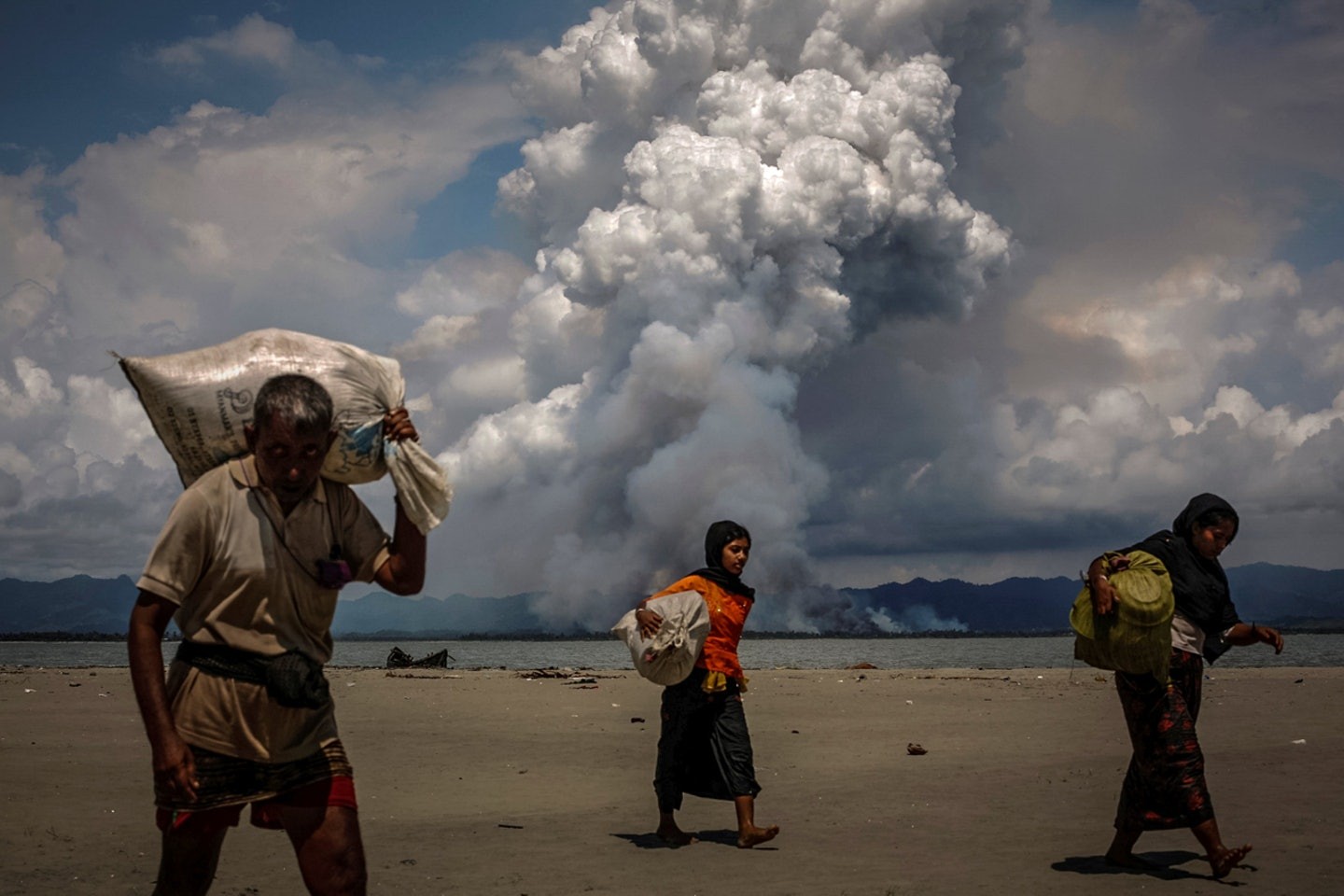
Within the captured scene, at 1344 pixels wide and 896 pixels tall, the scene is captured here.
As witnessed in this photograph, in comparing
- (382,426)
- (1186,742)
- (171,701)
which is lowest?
(1186,742)

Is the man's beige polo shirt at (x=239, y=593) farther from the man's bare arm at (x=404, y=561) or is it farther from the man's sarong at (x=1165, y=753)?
the man's sarong at (x=1165, y=753)

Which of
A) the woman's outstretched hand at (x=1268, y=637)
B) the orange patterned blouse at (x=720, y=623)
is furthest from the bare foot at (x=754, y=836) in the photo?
the woman's outstretched hand at (x=1268, y=637)

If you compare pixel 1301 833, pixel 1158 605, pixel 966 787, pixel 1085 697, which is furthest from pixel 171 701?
pixel 1085 697

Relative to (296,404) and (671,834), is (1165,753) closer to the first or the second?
(671,834)

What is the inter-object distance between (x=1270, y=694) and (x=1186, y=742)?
13993mm

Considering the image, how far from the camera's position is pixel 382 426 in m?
3.96

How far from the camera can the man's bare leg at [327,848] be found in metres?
3.64

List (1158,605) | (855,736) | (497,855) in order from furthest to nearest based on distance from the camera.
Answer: (855,736) → (497,855) → (1158,605)

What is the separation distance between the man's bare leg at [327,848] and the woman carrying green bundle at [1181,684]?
157 inches

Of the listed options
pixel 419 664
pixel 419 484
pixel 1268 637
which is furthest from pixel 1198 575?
pixel 419 664

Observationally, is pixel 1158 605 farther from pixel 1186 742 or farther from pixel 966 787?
pixel 966 787

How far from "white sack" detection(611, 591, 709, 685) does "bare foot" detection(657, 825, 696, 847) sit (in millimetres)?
882

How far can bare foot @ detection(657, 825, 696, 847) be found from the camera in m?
7.64

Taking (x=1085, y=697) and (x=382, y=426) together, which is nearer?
(x=382, y=426)
